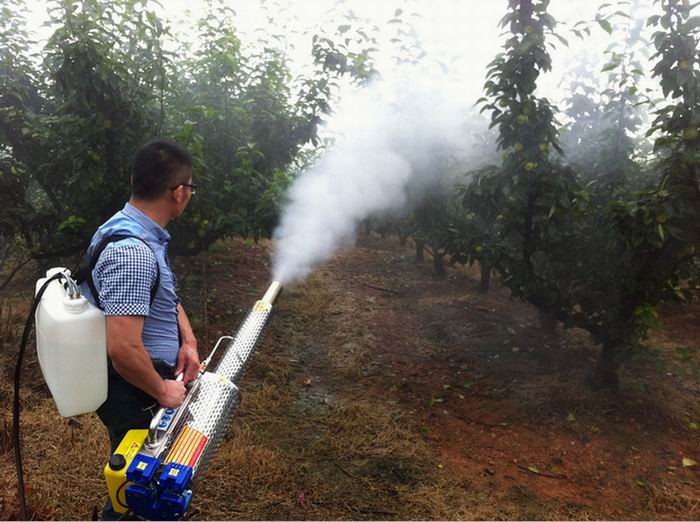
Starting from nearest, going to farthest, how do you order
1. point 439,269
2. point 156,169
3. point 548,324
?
point 156,169 < point 548,324 < point 439,269

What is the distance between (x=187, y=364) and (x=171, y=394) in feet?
1.05

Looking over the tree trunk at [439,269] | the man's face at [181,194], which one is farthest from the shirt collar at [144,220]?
the tree trunk at [439,269]

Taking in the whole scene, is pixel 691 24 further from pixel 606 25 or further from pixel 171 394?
pixel 171 394

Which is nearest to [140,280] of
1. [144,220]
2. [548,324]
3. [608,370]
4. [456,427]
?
[144,220]

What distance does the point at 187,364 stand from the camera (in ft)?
7.95

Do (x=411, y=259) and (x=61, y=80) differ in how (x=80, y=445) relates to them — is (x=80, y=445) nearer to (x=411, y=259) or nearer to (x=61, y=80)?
(x=61, y=80)

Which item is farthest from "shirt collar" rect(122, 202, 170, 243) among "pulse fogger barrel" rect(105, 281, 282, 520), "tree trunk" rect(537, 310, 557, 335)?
"tree trunk" rect(537, 310, 557, 335)

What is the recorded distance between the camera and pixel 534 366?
525 cm

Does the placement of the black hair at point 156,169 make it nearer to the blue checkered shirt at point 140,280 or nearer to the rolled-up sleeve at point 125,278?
the blue checkered shirt at point 140,280

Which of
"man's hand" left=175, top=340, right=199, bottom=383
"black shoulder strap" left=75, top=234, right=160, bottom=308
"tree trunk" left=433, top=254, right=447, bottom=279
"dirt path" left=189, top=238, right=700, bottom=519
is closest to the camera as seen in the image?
"black shoulder strap" left=75, top=234, right=160, bottom=308

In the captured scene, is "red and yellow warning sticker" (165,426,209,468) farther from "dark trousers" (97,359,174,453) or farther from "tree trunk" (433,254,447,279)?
"tree trunk" (433,254,447,279)

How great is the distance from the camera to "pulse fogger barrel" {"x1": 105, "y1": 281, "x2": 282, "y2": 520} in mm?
1796

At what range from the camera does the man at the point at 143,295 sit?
1.93m

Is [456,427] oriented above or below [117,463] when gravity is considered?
below
